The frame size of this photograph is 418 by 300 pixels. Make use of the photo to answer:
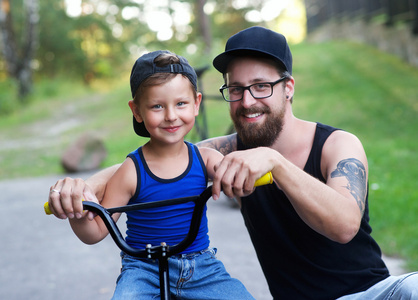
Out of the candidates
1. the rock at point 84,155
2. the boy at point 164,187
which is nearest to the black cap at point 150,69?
the boy at point 164,187

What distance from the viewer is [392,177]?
25.2 ft

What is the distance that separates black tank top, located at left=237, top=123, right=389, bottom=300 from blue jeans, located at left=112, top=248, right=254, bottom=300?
1.53 ft

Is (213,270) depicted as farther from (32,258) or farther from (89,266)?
(32,258)

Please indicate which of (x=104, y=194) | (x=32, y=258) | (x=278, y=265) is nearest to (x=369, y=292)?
(x=278, y=265)

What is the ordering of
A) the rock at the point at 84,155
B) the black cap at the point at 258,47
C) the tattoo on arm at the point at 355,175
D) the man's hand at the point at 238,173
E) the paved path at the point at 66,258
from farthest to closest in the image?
1. the rock at the point at 84,155
2. the paved path at the point at 66,258
3. the black cap at the point at 258,47
4. the tattoo on arm at the point at 355,175
5. the man's hand at the point at 238,173

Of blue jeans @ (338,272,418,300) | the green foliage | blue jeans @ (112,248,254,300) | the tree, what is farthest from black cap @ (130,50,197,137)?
the tree

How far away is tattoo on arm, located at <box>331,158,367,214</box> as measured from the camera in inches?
93.0

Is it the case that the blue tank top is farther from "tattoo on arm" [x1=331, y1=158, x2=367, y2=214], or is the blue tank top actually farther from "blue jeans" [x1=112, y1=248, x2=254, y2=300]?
"tattoo on arm" [x1=331, y1=158, x2=367, y2=214]

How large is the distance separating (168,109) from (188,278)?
737 mm

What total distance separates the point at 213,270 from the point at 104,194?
2.01 feet

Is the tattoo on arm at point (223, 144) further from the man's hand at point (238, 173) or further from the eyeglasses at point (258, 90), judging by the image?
the man's hand at point (238, 173)

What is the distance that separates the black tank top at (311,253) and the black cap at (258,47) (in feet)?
1.44

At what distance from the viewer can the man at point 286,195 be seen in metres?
2.43

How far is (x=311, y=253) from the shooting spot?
2615mm
